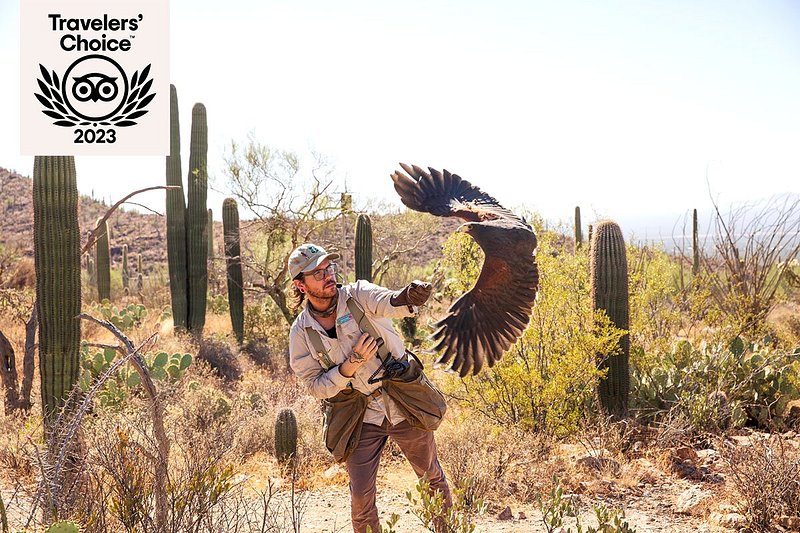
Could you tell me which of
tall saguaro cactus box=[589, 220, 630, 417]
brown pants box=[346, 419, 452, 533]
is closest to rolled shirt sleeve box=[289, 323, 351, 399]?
brown pants box=[346, 419, 452, 533]

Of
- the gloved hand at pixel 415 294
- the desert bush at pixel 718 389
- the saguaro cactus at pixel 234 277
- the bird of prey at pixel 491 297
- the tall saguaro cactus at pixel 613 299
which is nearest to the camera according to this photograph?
the gloved hand at pixel 415 294

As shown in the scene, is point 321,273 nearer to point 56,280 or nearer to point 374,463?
point 374,463

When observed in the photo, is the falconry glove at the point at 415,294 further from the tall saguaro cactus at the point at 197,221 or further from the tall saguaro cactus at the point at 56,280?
the tall saguaro cactus at the point at 197,221

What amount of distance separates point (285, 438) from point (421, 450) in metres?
3.25

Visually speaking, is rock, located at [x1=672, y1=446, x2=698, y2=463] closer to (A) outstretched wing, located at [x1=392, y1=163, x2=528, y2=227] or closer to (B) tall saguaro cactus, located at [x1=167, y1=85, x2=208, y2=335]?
(A) outstretched wing, located at [x1=392, y1=163, x2=528, y2=227]

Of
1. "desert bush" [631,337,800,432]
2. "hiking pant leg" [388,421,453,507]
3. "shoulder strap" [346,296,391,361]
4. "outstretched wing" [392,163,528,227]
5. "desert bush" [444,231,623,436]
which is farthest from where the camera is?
"desert bush" [631,337,800,432]

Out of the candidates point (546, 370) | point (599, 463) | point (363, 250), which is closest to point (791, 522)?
point (599, 463)

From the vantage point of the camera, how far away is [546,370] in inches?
273

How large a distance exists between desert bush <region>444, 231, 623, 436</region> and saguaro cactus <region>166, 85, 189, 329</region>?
25.1 ft

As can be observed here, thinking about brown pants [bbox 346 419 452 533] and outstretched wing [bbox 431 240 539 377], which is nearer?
brown pants [bbox 346 419 452 533]

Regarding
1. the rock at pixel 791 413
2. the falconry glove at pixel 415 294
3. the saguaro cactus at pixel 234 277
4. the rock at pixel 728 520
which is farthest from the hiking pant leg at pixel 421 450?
the saguaro cactus at pixel 234 277

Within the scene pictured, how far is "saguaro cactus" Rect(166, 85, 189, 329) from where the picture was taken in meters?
13.3

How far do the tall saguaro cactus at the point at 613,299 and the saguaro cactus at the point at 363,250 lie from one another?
4104 millimetres

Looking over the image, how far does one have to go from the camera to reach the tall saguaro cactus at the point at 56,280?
658 centimetres
